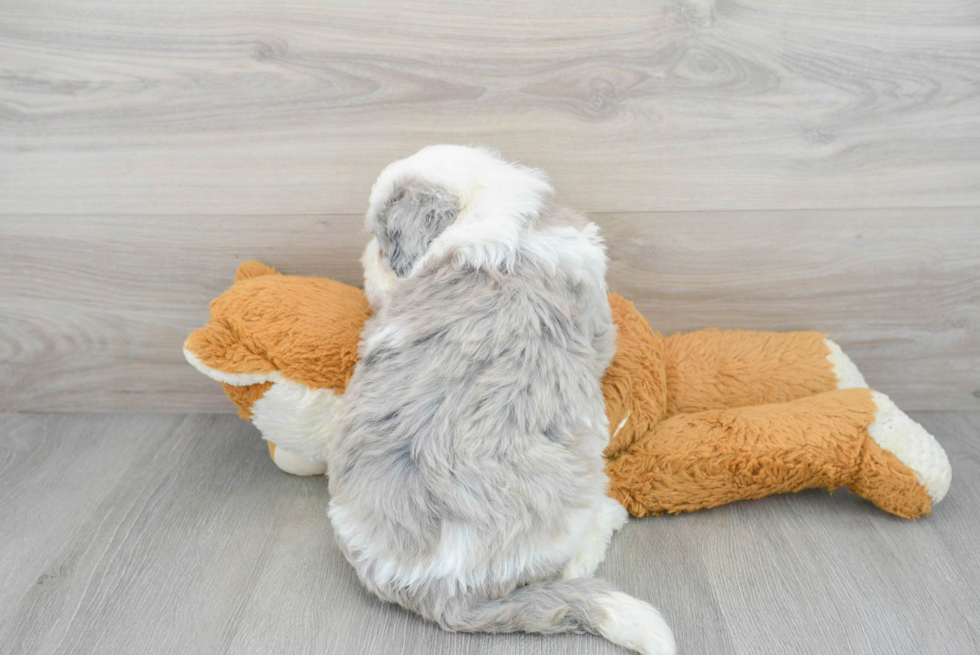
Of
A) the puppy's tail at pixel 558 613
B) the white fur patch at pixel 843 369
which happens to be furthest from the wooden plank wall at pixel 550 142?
the puppy's tail at pixel 558 613

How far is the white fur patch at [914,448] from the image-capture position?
108 centimetres

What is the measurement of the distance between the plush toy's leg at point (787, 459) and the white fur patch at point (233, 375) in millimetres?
554

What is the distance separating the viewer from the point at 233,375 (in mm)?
1106

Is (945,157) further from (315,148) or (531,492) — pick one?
(315,148)

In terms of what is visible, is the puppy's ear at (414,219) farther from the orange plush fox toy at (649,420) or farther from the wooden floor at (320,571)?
the wooden floor at (320,571)

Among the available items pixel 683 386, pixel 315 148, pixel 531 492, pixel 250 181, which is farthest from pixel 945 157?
pixel 250 181

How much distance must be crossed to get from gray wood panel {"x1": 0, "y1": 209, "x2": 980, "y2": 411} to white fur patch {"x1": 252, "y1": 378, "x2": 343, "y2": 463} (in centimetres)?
31

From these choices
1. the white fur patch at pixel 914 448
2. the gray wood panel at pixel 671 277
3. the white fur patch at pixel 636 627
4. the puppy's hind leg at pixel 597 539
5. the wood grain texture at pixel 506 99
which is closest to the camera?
the white fur patch at pixel 636 627

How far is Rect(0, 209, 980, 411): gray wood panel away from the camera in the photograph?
4.30 feet

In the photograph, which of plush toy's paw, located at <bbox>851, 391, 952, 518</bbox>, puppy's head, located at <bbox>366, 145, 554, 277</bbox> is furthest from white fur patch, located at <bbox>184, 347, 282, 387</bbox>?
plush toy's paw, located at <bbox>851, 391, 952, 518</bbox>

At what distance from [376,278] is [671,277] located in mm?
588

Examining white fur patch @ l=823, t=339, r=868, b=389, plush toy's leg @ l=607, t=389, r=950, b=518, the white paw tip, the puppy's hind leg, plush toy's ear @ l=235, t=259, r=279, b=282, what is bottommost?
the white paw tip

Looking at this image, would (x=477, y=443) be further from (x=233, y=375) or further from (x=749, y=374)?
(x=749, y=374)

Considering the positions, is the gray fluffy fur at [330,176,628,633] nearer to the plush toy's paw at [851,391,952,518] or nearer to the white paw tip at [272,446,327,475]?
the white paw tip at [272,446,327,475]
